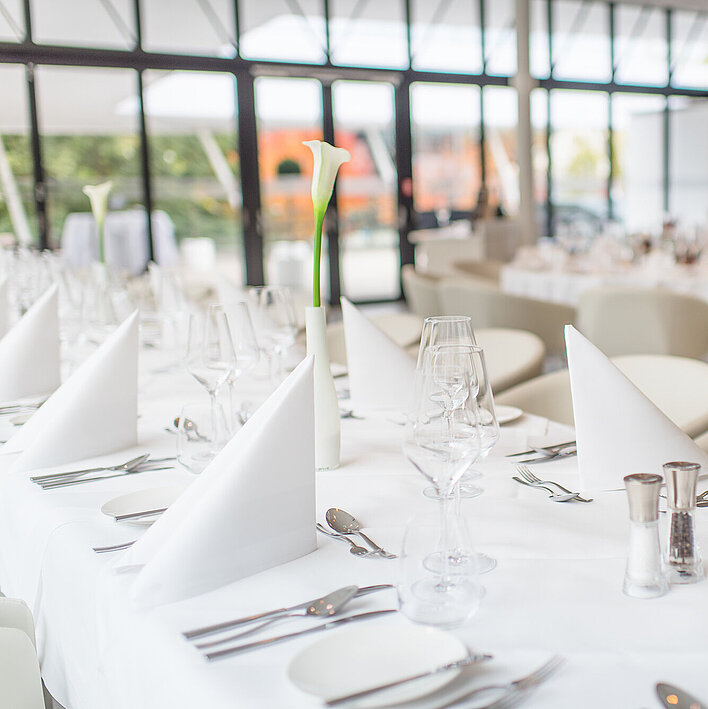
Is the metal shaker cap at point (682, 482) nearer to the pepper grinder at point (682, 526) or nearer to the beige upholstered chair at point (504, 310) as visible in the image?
the pepper grinder at point (682, 526)

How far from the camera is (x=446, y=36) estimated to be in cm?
997

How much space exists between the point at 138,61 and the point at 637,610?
8.22 meters

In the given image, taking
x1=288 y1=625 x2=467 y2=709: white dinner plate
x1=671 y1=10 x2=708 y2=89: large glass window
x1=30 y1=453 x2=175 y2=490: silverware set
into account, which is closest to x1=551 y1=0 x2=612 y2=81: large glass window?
x1=671 y1=10 x2=708 y2=89: large glass window

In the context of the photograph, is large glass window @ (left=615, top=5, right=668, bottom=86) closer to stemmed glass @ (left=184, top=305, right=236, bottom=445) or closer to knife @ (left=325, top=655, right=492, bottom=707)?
stemmed glass @ (left=184, top=305, right=236, bottom=445)

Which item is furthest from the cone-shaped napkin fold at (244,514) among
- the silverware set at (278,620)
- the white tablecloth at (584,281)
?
the white tablecloth at (584,281)

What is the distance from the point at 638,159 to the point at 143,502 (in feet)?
40.2

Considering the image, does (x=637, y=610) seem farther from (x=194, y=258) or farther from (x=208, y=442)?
(x=194, y=258)

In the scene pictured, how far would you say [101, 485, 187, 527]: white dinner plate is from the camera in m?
1.35

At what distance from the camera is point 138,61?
328 inches

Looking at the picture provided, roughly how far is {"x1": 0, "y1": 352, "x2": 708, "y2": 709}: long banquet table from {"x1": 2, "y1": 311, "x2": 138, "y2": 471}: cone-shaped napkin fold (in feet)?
0.33

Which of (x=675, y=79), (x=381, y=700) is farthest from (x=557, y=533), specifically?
(x=675, y=79)

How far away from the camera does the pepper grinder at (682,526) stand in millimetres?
1102

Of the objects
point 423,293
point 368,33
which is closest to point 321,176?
point 423,293

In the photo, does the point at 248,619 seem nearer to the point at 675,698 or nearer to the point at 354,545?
the point at 354,545
